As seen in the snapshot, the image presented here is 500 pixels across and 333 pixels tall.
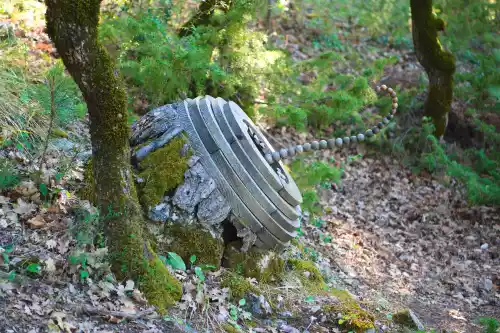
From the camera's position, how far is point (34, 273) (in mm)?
3789

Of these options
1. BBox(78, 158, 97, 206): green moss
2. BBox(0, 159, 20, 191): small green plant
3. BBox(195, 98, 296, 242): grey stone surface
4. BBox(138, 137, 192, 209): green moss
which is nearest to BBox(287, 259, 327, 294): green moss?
BBox(195, 98, 296, 242): grey stone surface

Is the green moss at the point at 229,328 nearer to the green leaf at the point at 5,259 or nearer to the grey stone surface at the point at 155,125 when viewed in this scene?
the green leaf at the point at 5,259

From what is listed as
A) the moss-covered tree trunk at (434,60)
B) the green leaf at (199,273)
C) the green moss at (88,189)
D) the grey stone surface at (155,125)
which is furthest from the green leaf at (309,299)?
the moss-covered tree trunk at (434,60)

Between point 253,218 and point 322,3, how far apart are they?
8.84m

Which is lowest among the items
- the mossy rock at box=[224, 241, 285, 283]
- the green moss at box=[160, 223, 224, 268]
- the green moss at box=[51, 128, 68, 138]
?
the mossy rock at box=[224, 241, 285, 283]

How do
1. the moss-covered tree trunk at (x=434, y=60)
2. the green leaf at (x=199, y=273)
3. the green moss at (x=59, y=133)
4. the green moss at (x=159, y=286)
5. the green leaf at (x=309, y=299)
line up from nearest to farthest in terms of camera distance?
the green moss at (x=159, y=286) → the green leaf at (x=199, y=273) → the green leaf at (x=309, y=299) → the green moss at (x=59, y=133) → the moss-covered tree trunk at (x=434, y=60)

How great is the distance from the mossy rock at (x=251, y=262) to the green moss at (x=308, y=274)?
0.34 metres

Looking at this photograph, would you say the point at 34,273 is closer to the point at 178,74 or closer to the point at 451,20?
the point at 178,74

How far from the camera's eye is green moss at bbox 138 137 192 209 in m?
4.84

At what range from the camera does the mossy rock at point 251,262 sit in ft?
16.7

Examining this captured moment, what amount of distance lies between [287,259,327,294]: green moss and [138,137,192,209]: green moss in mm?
1508

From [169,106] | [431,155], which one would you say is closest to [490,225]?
[431,155]

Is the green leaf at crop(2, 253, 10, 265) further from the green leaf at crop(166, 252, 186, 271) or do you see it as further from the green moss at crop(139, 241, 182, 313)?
the green leaf at crop(166, 252, 186, 271)

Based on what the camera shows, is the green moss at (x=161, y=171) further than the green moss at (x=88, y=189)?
Yes
